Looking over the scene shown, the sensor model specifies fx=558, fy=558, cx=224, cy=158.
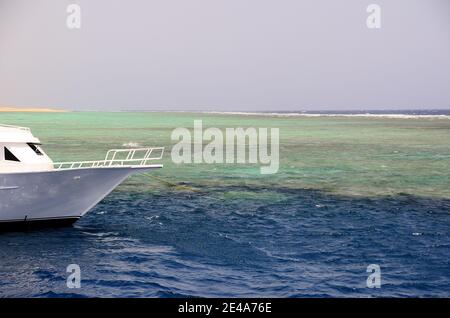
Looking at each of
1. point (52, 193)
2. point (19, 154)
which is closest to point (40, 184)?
point (52, 193)

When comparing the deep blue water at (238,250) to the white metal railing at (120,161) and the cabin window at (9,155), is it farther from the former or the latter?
the cabin window at (9,155)

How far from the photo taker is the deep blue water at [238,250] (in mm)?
16312

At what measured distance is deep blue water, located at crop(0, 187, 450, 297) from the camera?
16.3m

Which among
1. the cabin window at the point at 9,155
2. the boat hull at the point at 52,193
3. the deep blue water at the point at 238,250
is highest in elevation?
the cabin window at the point at 9,155

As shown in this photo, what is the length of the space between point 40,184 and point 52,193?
28.6 inches

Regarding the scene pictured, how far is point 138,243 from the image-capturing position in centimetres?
2105

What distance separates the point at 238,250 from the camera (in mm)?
20141

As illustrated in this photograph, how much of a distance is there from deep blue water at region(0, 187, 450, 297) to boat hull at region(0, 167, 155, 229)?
0.77 meters

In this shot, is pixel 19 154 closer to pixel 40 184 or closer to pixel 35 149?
pixel 35 149

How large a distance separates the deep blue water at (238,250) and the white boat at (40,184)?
855 millimetres

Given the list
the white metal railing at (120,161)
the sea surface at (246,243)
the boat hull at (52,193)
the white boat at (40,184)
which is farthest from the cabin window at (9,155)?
the sea surface at (246,243)
